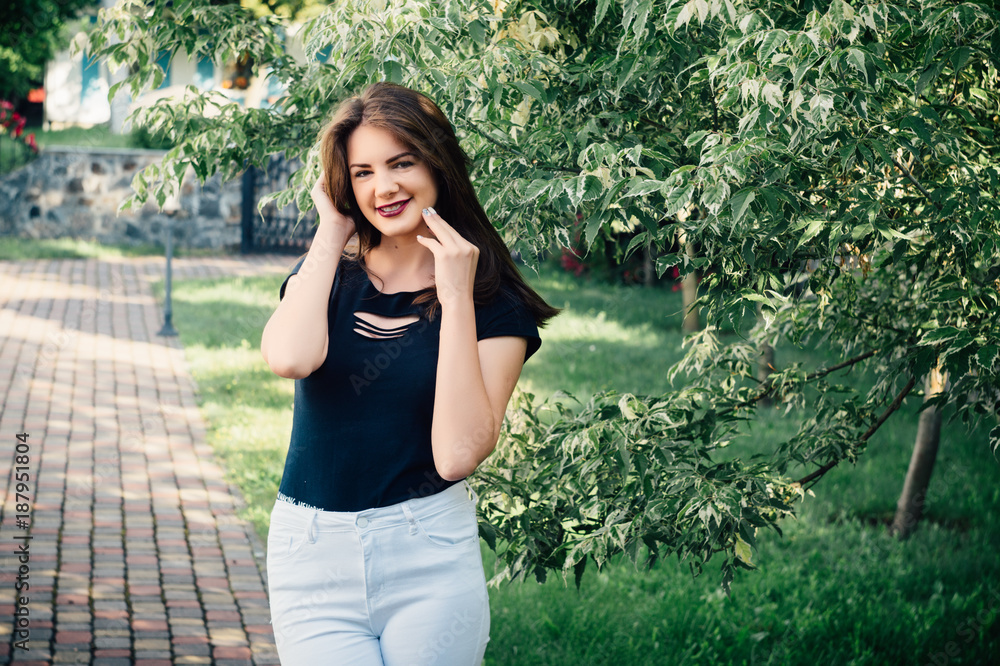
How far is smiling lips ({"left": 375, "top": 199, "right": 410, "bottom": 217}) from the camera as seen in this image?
2.11 metres

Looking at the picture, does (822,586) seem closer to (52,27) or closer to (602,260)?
(602,260)

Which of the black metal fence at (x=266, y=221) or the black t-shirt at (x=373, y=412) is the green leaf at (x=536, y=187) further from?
the black metal fence at (x=266, y=221)

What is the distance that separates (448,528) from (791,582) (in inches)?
137

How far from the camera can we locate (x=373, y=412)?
6.73ft

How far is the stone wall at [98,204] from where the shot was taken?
15086mm

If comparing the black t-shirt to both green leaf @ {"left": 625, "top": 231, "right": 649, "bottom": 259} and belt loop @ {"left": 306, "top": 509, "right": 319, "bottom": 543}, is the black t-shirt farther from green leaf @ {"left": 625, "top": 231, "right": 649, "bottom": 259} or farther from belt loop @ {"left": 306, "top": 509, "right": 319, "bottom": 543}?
green leaf @ {"left": 625, "top": 231, "right": 649, "bottom": 259}

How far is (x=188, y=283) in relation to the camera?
1278 centimetres

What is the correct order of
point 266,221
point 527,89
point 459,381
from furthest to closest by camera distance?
point 266,221
point 527,89
point 459,381

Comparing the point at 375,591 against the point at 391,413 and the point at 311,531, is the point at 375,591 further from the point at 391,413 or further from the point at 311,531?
the point at 391,413

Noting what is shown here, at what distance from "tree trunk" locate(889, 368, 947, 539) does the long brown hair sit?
3.90 m

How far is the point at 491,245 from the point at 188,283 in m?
11.3

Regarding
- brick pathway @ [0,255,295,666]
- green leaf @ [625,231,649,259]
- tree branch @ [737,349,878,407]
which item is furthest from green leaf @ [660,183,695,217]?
brick pathway @ [0,255,295,666]

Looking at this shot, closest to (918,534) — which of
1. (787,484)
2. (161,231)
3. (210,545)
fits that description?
(787,484)

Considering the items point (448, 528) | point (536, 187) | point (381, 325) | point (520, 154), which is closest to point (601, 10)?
point (520, 154)
